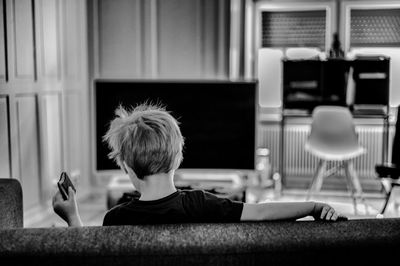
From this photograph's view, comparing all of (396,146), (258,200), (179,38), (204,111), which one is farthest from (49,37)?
(396,146)

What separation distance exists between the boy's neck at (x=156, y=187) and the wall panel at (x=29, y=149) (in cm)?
277

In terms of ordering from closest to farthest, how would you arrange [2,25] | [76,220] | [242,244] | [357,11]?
1. [242,244]
2. [76,220]
3. [2,25]
4. [357,11]

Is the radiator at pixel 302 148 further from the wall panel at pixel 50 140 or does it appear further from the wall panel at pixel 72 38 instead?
the wall panel at pixel 50 140

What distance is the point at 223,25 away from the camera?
5.50 m

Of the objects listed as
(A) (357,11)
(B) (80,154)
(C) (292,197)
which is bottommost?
(C) (292,197)

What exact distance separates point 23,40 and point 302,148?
3.18 m

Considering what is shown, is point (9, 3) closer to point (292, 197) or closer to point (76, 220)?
point (76, 220)

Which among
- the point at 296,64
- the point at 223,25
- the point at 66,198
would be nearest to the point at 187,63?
the point at 223,25

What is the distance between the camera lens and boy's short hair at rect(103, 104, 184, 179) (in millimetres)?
1447

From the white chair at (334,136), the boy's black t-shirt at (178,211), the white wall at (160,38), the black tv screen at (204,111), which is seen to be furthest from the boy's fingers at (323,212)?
the white wall at (160,38)

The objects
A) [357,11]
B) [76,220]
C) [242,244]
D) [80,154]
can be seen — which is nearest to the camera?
[242,244]

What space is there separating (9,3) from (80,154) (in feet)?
6.34

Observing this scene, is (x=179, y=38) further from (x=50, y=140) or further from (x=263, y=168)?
(x=50, y=140)

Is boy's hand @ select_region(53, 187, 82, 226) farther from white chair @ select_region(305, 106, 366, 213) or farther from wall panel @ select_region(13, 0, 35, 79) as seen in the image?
white chair @ select_region(305, 106, 366, 213)
